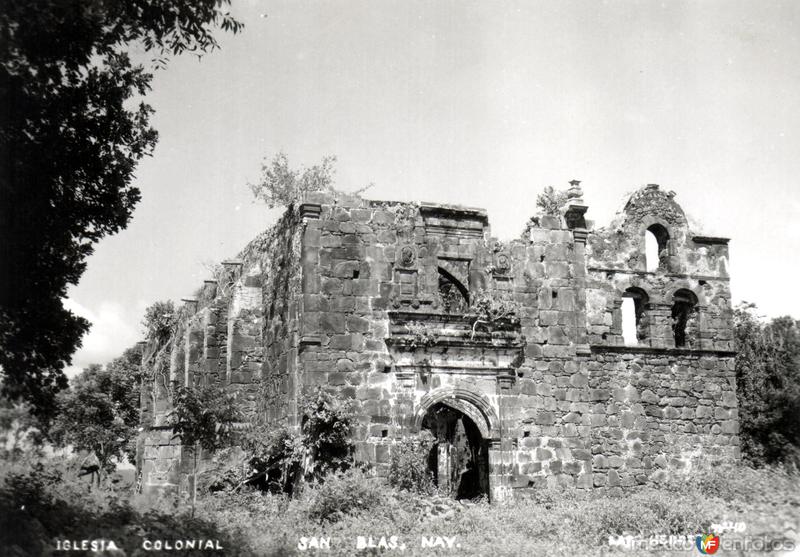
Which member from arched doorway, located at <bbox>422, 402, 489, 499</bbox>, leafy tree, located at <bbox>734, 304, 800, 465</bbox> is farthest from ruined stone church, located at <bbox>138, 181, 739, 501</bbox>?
leafy tree, located at <bbox>734, 304, 800, 465</bbox>

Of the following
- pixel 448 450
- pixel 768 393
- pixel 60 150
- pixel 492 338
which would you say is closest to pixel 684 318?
pixel 492 338

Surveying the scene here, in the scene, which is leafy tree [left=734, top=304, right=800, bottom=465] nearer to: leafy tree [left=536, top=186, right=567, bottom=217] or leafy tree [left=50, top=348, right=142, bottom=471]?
leafy tree [left=536, top=186, right=567, bottom=217]

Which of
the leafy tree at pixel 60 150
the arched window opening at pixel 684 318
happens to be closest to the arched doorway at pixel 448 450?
the arched window opening at pixel 684 318

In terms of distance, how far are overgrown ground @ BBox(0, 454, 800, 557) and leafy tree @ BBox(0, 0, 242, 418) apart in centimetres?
178

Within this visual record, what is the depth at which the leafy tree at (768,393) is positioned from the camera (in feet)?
82.0

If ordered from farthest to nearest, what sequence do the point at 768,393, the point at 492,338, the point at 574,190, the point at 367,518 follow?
the point at 768,393
the point at 574,190
the point at 492,338
the point at 367,518

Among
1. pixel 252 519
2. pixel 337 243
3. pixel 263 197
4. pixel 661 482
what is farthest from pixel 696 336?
pixel 263 197

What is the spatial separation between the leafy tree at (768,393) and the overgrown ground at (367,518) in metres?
9.66

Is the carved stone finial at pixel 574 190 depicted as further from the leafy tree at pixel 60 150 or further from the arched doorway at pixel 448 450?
the leafy tree at pixel 60 150

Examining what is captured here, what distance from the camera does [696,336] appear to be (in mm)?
20250

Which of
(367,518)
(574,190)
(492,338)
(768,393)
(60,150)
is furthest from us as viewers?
(768,393)

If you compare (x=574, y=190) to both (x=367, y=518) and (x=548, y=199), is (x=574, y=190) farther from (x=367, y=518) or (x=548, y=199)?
(x=548, y=199)

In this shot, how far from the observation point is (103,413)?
122ft

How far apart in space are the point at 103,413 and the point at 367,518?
87.5 feet
